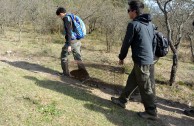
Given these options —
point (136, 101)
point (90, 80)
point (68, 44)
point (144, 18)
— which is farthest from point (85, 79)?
point (144, 18)

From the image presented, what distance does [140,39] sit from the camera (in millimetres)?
4562

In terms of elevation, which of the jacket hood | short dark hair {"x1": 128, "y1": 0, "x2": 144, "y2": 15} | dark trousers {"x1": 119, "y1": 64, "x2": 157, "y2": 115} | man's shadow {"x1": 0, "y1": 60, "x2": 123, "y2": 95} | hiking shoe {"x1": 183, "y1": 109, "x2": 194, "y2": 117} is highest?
short dark hair {"x1": 128, "y1": 0, "x2": 144, "y2": 15}

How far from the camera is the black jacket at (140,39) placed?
177 inches

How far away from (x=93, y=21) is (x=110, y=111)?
13564 millimetres

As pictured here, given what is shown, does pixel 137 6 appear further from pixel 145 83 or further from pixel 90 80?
pixel 90 80

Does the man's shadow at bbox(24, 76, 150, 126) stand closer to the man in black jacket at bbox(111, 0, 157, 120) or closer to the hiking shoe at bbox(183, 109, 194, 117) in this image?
the man in black jacket at bbox(111, 0, 157, 120)

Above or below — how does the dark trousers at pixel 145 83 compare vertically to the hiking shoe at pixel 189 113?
above

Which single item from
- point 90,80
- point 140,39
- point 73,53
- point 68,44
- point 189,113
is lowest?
point 189,113

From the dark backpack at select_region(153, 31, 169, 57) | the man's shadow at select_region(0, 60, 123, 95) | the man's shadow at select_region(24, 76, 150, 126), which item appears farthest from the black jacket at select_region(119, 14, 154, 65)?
the man's shadow at select_region(0, 60, 123, 95)

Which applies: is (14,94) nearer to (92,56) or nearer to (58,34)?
(92,56)

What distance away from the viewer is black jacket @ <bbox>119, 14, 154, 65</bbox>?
451 cm

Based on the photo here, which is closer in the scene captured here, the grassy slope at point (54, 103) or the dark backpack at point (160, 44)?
the grassy slope at point (54, 103)

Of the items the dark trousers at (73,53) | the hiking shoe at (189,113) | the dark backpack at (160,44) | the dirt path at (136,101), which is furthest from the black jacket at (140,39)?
the dark trousers at (73,53)

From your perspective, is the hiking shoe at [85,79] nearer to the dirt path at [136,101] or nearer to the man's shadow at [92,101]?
the dirt path at [136,101]
